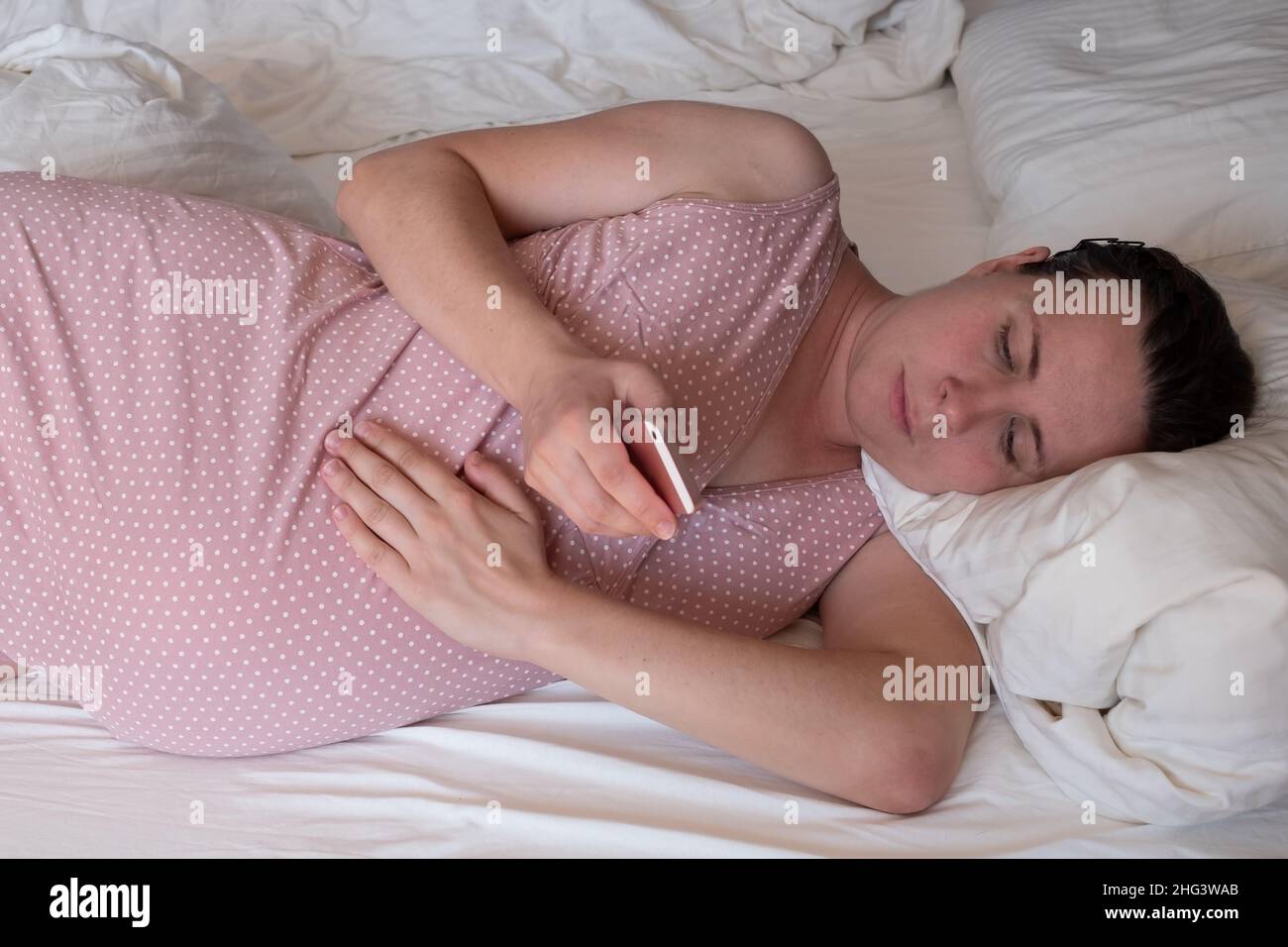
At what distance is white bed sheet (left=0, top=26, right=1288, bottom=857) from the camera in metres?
0.94

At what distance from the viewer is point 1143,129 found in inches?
61.0

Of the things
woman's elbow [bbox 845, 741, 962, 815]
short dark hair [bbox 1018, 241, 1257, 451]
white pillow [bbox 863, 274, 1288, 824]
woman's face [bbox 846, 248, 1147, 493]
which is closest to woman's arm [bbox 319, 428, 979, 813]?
woman's elbow [bbox 845, 741, 962, 815]

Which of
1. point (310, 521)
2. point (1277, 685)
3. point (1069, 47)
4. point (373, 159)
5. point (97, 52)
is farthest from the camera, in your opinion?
point (1069, 47)

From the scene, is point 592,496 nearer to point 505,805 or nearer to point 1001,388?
point 505,805

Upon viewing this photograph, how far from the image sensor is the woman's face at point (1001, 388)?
111cm

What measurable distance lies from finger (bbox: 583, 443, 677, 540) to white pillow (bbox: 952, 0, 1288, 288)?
0.85m

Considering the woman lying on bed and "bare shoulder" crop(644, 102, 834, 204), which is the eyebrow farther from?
"bare shoulder" crop(644, 102, 834, 204)

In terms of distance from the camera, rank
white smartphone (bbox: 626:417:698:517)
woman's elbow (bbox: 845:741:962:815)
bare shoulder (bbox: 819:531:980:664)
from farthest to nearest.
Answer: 1. bare shoulder (bbox: 819:531:980:664)
2. woman's elbow (bbox: 845:741:962:815)
3. white smartphone (bbox: 626:417:698:517)

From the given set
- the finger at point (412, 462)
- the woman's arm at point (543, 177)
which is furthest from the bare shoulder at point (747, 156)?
the finger at point (412, 462)

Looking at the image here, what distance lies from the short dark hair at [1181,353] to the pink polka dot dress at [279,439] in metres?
0.30
